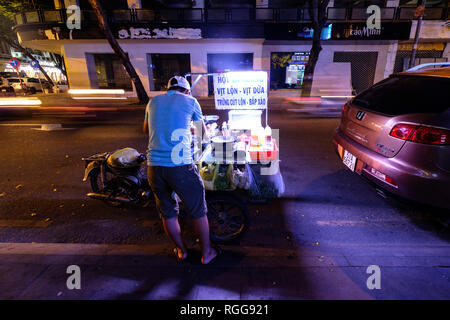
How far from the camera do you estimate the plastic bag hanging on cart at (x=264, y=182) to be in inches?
136

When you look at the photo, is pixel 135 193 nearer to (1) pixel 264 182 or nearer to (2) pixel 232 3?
(1) pixel 264 182

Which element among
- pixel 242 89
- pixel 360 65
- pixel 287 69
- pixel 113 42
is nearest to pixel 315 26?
pixel 287 69

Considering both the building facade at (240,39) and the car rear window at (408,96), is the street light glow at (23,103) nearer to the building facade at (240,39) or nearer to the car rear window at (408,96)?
the building facade at (240,39)

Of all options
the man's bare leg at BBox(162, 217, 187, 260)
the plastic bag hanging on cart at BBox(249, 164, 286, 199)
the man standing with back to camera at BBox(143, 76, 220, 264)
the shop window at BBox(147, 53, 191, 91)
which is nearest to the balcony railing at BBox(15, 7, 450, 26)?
the shop window at BBox(147, 53, 191, 91)

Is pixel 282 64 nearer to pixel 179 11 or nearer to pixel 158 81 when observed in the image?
pixel 179 11

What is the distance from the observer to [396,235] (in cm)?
324

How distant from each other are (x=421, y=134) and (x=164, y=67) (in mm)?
19603

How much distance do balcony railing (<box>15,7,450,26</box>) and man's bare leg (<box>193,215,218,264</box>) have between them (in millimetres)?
17559

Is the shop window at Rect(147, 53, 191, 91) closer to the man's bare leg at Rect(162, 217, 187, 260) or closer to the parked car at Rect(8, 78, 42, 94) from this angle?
the parked car at Rect(8, 78, 42, 94)

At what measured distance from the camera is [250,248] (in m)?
3.00

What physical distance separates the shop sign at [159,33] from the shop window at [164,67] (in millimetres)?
1979

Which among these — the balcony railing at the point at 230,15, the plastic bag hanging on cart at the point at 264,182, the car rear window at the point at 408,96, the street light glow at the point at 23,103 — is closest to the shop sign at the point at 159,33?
the balcony railing at the point at 230,15

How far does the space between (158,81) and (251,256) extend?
1944 centimetres
